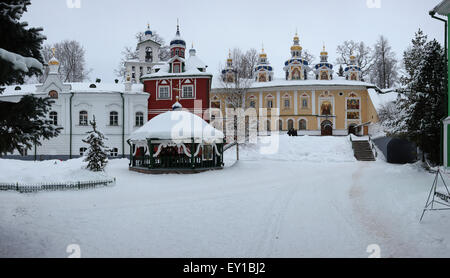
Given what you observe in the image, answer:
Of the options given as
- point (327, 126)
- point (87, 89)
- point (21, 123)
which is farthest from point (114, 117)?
point (327, 126)

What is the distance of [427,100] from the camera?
A: 47.8 ft

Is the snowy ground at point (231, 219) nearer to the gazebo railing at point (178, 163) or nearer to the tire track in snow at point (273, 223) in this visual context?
the tire track in snow at point (273, 223)

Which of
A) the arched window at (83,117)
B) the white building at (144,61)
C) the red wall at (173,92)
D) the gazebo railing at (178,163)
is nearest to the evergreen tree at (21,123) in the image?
the gazebo railing at (178,163)

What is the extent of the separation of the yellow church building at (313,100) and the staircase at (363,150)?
38.0 feet

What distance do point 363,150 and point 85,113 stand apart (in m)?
24.5

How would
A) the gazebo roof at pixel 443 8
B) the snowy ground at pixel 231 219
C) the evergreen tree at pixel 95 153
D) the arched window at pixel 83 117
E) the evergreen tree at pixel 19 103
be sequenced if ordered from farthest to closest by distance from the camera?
the arched window at pixel 83 117 < the evergreen tree at pixel 95 153 < the gazebo roof at pixel 443 8 < the snowy ground at pixel 231 219 < the evergreen tree at pixel 19 103

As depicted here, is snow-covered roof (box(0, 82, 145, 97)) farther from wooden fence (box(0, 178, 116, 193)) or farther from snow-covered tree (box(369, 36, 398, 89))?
snow-covered tree (box(369, 36, 398, 89))

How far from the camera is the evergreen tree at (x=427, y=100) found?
1412 centimetres

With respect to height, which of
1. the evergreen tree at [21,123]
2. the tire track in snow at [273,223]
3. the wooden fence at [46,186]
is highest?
the evergreen tree at [21,123]

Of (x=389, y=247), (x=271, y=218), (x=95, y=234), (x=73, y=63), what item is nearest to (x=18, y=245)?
(x=95, y=234)

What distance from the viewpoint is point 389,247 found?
6332mm

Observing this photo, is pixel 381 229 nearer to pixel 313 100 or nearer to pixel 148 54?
pixel 313 100

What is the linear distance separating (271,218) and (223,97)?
3343cm

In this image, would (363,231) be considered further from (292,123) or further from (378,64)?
(378,64)
